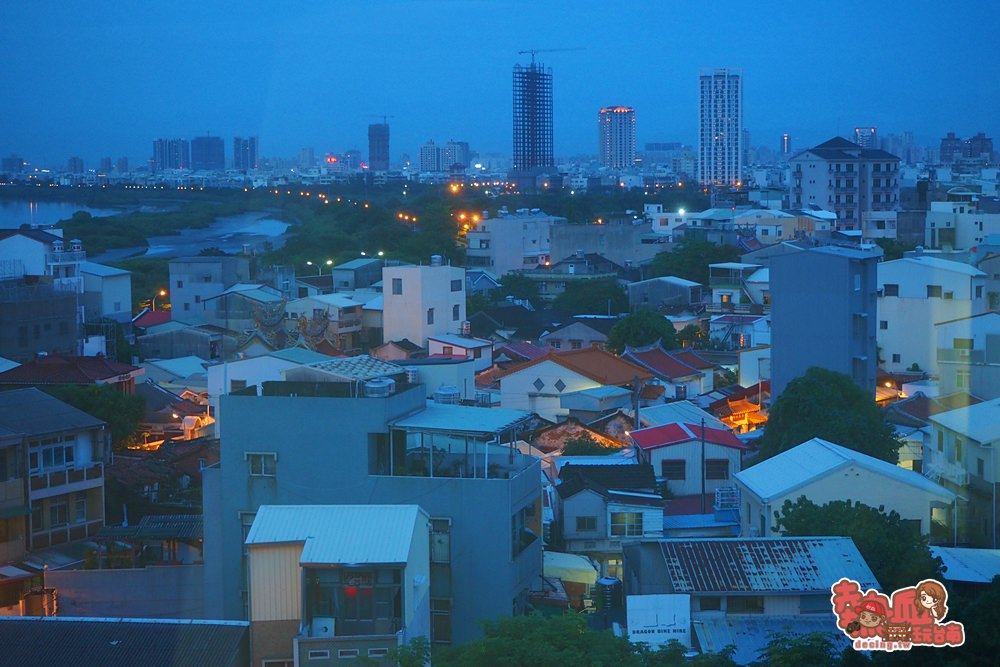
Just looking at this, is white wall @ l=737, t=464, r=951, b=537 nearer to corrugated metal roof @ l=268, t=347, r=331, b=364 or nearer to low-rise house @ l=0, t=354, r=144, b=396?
corrugated metal roof @ l=268, t=347, r=331, b=364

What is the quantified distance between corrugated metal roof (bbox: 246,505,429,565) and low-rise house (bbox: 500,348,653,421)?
11.2 ft

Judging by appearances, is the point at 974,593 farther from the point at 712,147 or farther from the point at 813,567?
the point at 712,147

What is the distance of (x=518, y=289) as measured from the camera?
10.6m

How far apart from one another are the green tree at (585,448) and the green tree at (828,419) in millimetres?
642

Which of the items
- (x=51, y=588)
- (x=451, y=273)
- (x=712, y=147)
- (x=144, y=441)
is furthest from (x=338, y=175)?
(x=51, y=588)

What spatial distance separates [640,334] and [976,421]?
349 centimetres

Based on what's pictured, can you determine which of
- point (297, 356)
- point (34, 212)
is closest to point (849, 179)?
point (297, 356)

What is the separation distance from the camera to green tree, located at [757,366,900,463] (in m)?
4.34

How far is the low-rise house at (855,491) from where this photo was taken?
3.55 meters

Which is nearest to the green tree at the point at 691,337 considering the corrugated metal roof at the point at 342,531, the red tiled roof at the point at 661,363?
the red tiled roof at the point at 661,363

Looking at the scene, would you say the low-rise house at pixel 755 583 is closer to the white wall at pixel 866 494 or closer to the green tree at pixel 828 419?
the white wall at pixel 866 494

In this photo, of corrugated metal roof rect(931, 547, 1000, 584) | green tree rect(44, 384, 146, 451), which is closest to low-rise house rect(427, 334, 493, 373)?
green tree rect(44, 384, 146, 451)

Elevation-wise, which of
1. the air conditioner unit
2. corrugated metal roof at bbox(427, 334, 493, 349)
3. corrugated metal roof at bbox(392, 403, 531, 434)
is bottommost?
the air conditioner unit

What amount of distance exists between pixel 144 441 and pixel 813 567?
3.54 m
